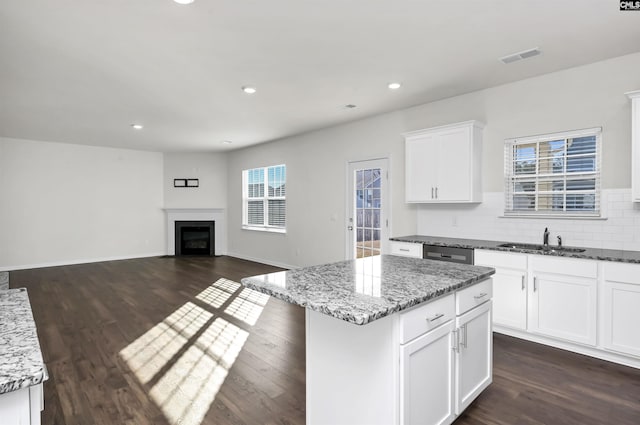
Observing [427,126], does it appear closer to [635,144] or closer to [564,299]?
[635,144]

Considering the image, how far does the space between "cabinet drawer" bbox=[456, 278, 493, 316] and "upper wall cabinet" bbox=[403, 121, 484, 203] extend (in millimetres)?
1943

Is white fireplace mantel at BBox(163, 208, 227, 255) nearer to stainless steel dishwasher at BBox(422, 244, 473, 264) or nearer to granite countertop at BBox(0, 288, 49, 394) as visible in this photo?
stainless steel dishwasher at BBox(422, 244, 473, 264)

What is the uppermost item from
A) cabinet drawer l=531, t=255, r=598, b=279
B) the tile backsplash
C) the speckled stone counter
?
the tile backsplash

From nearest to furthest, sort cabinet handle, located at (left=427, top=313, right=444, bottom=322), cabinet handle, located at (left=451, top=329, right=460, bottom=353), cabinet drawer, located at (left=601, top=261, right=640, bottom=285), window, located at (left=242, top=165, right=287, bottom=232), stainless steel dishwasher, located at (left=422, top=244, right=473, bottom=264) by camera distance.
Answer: cabinet handle, located at (left=427, top=313, right=444, bottom=322) → cabinet handle, located at (left=451, top=329, right=460, bottom=353) → cabinet drawer, located at (left=601, top=261, right=640, bottom=285) → stainless steel dishwasher, located at (left=422, top=244, right=473, bottom=264) → window, located at (left=242, top=165, right=287, bottom=232)

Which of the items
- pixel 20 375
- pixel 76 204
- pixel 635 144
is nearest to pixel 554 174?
pixel 635 144

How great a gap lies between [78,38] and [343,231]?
4145 mm

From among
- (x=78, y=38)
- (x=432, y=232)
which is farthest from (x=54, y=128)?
(x=432, y=232)

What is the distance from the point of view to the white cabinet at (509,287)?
3.32 m

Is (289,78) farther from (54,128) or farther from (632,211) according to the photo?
(54,128)

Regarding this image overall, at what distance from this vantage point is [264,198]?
7871 millimetres

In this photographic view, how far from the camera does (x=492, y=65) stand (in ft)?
11.3

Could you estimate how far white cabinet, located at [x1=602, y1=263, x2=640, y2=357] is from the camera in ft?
9.01

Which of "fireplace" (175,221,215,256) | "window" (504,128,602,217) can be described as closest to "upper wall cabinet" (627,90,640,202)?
"window" (504,128,602,217)

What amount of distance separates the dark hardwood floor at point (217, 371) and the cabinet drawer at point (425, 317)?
789 millimetres
